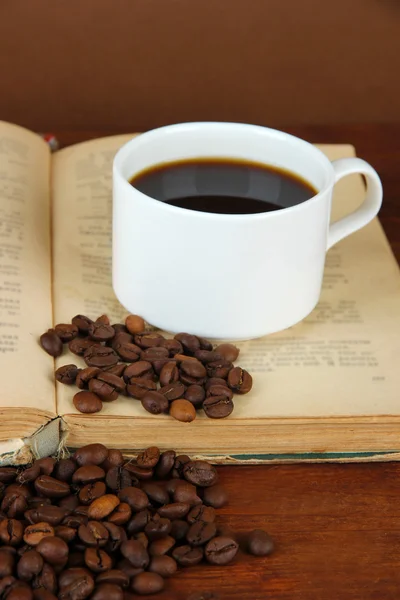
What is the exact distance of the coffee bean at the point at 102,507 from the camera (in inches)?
32.4

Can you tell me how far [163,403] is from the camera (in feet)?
2.96

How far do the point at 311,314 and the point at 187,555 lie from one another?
370 millimetres

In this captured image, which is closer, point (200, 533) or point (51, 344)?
point (200, 533)

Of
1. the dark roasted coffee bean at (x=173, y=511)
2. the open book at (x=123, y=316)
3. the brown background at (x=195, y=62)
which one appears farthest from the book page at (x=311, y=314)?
the brown background at (x=195, y=62)

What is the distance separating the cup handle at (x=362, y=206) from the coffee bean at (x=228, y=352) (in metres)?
0.19

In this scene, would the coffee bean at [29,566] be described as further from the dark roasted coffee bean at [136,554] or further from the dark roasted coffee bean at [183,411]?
the dark roasted coffee bean at [183,411]

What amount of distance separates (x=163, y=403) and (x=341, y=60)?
1.41 meters

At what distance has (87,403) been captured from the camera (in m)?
→ 0.90

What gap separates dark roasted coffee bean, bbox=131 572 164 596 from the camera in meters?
0.78

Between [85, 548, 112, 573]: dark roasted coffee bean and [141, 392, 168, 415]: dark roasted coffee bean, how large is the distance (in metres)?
0.15

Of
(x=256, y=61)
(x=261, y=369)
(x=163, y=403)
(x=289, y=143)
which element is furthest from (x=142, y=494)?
(x=256, y=61)

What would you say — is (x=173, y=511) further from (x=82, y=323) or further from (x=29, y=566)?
(x=82, y=323)

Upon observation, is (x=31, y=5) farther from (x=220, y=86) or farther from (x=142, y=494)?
(x=142, y=494)

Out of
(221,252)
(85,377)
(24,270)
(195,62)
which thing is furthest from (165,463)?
(195,62)
